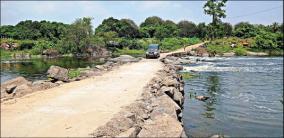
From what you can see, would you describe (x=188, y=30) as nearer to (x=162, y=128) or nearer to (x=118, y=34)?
(x=118, y=34)

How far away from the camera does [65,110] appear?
1477 cm

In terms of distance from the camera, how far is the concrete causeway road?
1187 cm

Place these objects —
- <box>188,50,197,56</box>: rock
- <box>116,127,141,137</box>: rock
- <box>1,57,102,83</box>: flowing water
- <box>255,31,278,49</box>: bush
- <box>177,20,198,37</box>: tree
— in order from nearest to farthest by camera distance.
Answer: <box>116,127,141,137</box>: rock
<box>1,57,102,83</box>: flowing water
<box>188,50,197,56</box>: rock
<box>255,31,278,49</box>: bush
<box>177,20,198,37</box>: tree

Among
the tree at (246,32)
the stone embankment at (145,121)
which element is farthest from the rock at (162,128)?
the tree at (246,32)

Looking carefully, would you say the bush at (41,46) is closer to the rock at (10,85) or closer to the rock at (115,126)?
the rock at (10,85)

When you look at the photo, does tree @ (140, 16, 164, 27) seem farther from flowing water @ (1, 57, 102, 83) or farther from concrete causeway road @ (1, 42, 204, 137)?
concrete causeway road @ (1, 42, 204, 137)

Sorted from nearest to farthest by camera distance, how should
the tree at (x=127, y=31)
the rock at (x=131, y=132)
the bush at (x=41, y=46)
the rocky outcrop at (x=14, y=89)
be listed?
the rock at (x=131, y=132) < the rocky outcrop at (x=14, y=89) < the bush at (x=41, y=46) < the tree at (x=127, y=31)

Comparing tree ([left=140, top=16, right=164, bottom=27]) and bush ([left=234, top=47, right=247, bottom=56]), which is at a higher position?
tree ([left=140, top=16, right=164, bottom=27])

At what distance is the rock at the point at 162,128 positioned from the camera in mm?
11289

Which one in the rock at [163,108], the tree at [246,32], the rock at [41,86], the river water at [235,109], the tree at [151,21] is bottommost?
the river water at [235,109]

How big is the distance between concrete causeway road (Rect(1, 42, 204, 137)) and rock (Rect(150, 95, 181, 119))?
1.28m

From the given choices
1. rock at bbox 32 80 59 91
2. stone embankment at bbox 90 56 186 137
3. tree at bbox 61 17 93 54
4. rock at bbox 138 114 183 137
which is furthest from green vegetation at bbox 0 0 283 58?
rock at bbox 138 114 183 137

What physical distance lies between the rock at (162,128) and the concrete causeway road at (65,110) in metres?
1.65

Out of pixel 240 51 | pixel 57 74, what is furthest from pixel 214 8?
pixel 57 74
